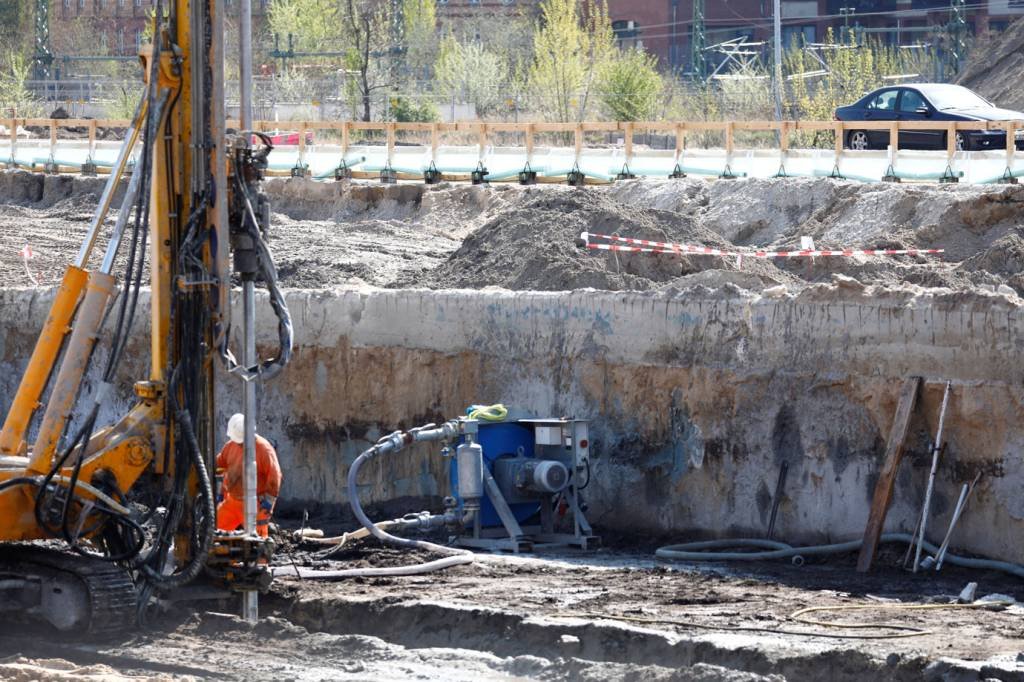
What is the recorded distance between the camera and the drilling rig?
10148mm

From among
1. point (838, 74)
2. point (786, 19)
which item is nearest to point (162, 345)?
point (838, 74)

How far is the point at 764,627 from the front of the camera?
393 inches

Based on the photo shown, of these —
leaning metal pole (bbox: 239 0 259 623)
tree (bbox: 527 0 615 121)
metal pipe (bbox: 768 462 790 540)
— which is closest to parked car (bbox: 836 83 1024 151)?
metal pipe (bbox: 768 462 790 540)

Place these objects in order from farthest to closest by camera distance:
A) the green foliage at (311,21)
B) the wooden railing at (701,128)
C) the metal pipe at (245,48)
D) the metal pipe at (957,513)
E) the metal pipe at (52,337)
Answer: the green foliage at (311,21)
the wooden railing at (701,128)
the metal pipe at (957,513)
the metal pipe at (52,337)
the metal pipe at (245,48)

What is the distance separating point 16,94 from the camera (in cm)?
5841

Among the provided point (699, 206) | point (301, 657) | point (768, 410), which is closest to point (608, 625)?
point (301, 657)

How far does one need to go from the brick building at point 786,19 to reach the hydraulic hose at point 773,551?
173 ft

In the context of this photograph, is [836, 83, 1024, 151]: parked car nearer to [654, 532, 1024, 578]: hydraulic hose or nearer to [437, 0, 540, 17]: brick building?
[654, 532, 1024, 578]: hydraulic hose

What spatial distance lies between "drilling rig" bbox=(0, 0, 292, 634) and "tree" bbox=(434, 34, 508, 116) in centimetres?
4682

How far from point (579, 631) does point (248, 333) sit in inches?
109

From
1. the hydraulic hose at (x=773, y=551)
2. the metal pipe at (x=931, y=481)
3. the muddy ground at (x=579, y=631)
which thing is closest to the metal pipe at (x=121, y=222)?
the muddy ground at (x=579, y=631)

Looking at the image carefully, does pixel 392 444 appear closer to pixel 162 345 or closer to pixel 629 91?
pixel 162 345

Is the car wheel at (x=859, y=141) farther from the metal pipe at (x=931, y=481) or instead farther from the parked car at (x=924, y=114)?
the metal pipe at (x=931, y=481)

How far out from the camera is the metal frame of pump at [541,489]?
44.0ft
